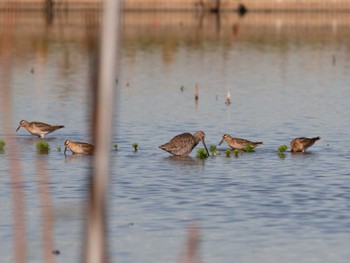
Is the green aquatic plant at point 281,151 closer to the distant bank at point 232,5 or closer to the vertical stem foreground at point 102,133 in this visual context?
the vertical stem foreground at point 102,133

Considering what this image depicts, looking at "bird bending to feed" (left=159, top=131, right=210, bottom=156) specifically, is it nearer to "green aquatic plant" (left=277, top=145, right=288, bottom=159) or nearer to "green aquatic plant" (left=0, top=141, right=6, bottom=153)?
"green aquatic plant" (left=277, top=145, right=288, bottom=159)

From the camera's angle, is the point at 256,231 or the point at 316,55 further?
the point at 316,55

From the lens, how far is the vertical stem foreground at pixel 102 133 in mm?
3143

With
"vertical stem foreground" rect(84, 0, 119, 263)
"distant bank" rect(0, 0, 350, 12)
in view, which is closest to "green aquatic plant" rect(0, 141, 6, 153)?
"vertical stem foreground" rect(84, 0, 119, 263)

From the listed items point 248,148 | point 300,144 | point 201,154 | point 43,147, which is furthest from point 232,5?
point 201,154

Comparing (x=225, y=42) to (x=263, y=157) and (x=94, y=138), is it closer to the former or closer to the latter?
(x=263, y=157)

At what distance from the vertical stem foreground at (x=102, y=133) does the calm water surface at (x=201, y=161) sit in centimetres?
4

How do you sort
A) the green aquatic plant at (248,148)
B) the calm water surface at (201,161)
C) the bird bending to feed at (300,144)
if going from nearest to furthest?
the calm water surface at (201,161), the bird bending to feed at (300,144), the green aquatic plant at (248,148)

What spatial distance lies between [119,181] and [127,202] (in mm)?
2552

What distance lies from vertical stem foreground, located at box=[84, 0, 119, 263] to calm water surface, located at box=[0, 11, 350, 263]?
0.04 meters

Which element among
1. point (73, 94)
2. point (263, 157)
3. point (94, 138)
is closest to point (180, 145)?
point (263, 157)

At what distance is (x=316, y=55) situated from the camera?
63188 mm

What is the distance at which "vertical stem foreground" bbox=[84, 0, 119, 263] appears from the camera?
10.3 feet

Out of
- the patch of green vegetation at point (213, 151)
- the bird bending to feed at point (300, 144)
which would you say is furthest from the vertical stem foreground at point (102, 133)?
the bird bending to feed at point (300, 144)
